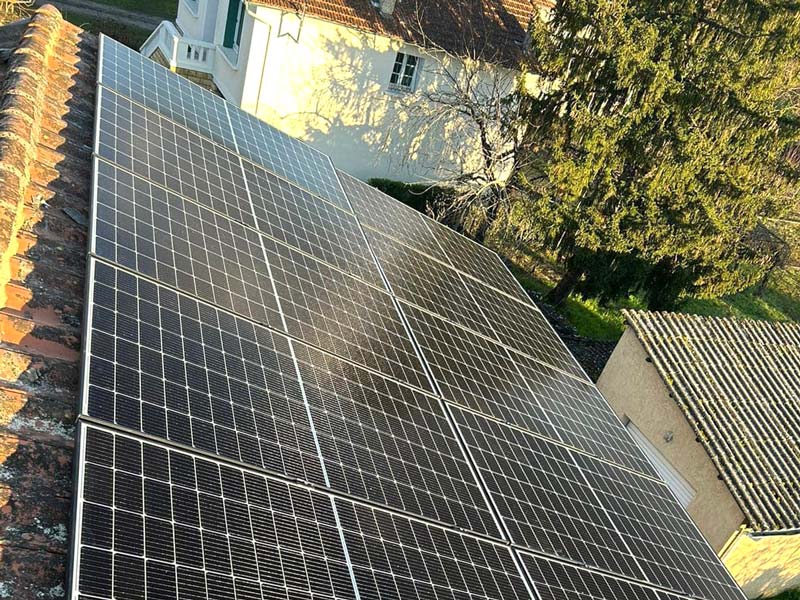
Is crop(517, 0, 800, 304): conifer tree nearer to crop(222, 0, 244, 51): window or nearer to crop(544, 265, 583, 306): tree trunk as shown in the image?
crop(544, 265, 583, 306): tree trunk

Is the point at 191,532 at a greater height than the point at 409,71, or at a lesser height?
greater

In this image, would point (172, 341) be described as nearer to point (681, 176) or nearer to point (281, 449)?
point (281, 449)

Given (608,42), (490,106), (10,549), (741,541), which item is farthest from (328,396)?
(490,106)

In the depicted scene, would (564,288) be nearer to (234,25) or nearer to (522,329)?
(522,329)

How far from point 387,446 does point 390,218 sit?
6.92 m

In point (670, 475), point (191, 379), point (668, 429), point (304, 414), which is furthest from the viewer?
point (668, 429)

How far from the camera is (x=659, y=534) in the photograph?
10.0 m

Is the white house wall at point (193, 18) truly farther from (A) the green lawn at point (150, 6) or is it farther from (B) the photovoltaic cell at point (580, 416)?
(B) the photovoltaic cell at point (580, 416)

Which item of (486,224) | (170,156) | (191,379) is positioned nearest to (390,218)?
(170,156)

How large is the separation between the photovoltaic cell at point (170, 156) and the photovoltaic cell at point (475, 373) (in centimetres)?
308

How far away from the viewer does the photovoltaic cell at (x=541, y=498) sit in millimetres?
8391

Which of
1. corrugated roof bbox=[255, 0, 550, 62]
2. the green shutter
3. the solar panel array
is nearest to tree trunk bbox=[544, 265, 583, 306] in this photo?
corrugated roof bbox=[255, 0, 550, 62]

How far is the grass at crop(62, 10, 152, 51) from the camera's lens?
38.8 m

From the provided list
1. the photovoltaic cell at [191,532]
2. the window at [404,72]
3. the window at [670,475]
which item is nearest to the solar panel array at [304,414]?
the photovoltaic cell at [191,532]
